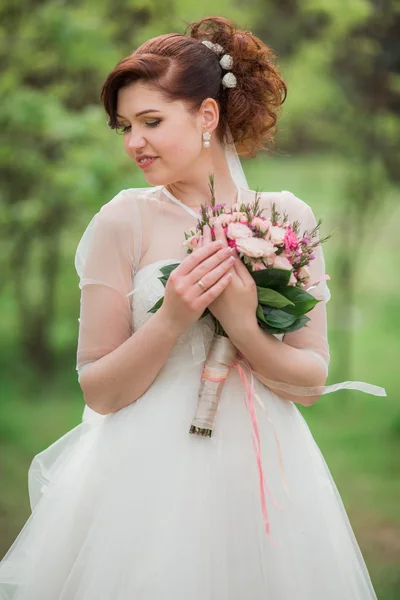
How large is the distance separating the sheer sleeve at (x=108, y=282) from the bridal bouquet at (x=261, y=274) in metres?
0.12

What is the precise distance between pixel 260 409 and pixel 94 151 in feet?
15.7

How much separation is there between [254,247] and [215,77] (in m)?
0.70

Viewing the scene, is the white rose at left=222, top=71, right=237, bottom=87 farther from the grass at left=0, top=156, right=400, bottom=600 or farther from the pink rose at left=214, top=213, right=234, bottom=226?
the grass at left=0, top=156, right=400, bottom=600

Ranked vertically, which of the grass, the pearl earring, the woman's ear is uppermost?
the woman's ear

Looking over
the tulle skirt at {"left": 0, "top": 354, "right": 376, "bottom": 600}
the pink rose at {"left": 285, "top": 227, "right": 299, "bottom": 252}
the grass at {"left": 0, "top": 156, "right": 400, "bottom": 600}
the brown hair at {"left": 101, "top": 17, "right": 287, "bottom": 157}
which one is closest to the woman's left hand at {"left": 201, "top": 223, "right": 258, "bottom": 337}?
the pink rose at {"left": 285, "top": 227, "right": 299, "bottom": 252}

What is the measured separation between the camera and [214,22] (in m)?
2.82

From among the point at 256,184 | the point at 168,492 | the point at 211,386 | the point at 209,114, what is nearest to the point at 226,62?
the point at 209,114

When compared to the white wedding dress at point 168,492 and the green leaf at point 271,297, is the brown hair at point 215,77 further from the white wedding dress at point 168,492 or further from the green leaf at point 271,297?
the green leaf at point 271,297

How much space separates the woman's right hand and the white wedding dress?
186 millimetres

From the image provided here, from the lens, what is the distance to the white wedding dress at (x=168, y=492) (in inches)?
91.9

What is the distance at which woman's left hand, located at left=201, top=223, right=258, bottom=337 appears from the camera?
91.9 inches

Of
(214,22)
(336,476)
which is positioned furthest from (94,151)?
(214,22)

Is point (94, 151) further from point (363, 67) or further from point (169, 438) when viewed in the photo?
point (169, 438)

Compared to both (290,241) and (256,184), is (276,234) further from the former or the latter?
(256,184)
